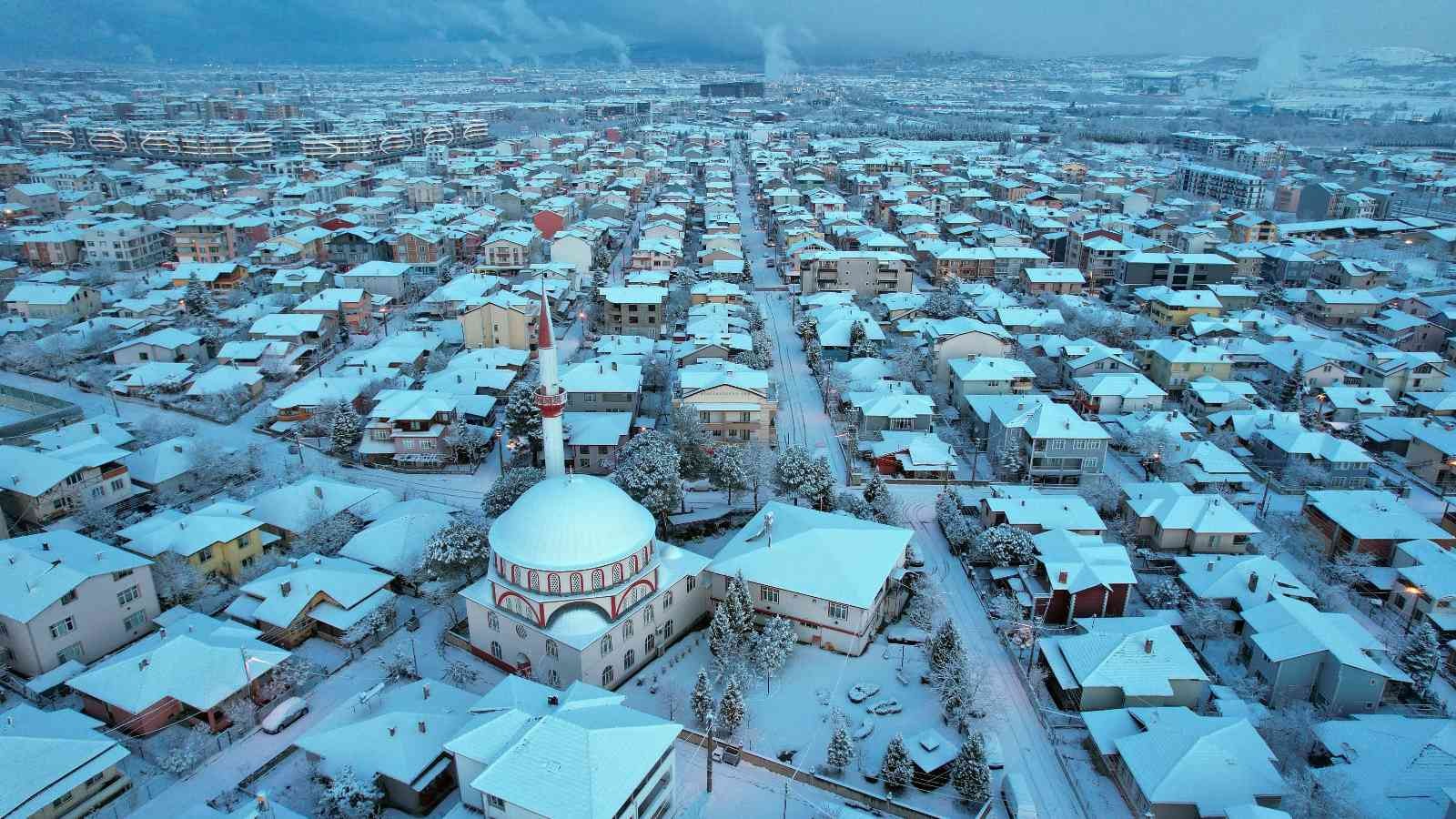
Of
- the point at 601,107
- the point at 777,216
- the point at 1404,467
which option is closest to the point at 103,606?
the point at 1404,467

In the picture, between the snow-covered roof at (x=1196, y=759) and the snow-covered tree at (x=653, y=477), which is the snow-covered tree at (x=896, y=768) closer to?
the snow-covered roof at (x=1196, y=759)

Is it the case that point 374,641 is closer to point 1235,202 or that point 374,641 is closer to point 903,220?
point 903,220

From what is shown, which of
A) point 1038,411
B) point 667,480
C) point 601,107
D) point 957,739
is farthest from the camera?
point 601,107

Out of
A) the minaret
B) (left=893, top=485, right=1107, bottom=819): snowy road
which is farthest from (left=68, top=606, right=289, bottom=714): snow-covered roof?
(left=893, top=485, right=1107, bottom=819): snowy road

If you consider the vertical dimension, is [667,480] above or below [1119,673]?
above

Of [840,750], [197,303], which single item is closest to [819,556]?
[840,750]

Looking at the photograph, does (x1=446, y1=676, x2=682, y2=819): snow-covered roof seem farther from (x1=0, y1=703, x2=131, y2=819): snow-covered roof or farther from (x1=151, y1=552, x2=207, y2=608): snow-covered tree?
(x1=151, y1=552, x2=207, y2=608): snow-covered tree
